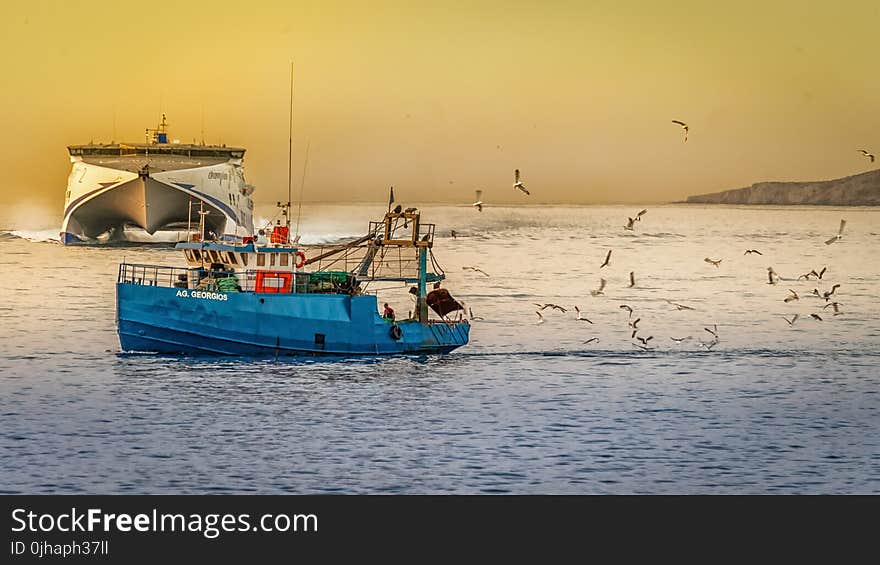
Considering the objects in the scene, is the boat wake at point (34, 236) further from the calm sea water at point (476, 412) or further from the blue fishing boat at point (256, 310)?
the blue fishing boat at point (256, 310)

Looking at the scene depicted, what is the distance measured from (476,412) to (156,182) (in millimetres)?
81561

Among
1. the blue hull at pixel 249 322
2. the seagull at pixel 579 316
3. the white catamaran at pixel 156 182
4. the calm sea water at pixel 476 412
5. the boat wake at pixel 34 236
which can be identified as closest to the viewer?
the calm sea water at pixel 476 412

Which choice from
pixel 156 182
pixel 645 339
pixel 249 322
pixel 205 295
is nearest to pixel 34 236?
pixel 156 182

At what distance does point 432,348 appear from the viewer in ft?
157

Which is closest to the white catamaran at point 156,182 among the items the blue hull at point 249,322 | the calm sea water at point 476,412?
the calm sea water at point 476,412

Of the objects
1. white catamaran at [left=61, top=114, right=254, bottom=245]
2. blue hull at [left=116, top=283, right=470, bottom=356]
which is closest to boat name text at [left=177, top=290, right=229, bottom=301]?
blue hull at [left=116, top=283, right=470, bottom=356]

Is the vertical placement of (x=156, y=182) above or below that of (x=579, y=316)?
above

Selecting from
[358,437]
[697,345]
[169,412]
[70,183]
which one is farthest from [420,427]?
[70,183]

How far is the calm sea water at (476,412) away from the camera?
29781 millimetres

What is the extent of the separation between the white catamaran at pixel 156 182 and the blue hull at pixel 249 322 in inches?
2651

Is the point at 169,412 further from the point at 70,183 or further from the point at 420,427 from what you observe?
the point at 70,183

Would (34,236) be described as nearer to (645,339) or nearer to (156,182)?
(156,182)

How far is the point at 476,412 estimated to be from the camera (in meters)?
38.0

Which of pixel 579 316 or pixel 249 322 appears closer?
pixel 249 322
